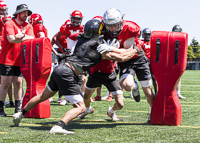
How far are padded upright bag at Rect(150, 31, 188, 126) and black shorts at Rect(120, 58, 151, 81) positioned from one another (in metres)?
0.42

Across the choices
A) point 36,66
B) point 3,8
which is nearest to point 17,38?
point 36,66

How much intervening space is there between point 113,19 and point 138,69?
3.88 ft

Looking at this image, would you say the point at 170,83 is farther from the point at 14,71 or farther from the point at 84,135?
the point at 14,71

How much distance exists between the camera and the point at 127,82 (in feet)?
15.6

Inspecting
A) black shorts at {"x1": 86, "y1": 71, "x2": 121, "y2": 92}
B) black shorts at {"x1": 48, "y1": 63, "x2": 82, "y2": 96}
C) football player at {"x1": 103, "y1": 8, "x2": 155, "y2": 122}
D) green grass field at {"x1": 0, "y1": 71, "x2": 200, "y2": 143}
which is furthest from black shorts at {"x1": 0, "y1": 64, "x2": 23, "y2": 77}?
football player at {"x1": 103, "y1": 8, "x2": 155, "y2": 122}

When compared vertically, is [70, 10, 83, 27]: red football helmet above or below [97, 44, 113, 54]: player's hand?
above

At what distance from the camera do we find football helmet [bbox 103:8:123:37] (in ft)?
13.8

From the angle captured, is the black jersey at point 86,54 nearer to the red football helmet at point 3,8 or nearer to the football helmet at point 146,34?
the red football helmet at point 3,8

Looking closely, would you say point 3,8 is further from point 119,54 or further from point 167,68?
point 167,68

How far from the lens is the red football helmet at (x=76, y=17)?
6.83 m

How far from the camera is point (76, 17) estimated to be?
6871 mm

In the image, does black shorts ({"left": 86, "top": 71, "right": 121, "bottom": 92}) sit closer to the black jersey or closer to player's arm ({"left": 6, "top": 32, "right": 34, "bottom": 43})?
the black jersey

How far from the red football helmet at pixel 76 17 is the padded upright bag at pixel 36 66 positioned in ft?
6.04

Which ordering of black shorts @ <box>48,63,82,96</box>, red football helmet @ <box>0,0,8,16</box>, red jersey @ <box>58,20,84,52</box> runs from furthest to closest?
red jersey @ <box>58,20,84,52</box> → red football helmet @ <box>0,0,8,16</box> → black shorts @ <box>48,63,82,96</box>
